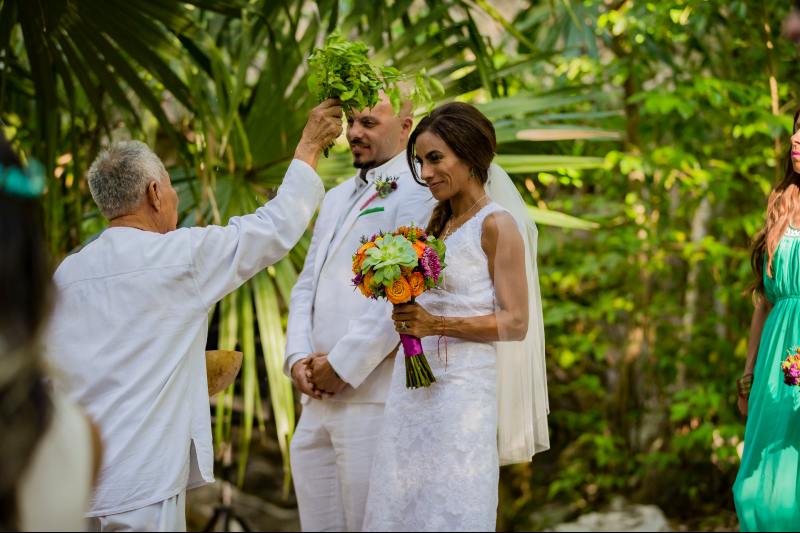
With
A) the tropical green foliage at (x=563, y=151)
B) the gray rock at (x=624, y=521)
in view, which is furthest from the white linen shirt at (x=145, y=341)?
the gray rock at (x=624, y=521)

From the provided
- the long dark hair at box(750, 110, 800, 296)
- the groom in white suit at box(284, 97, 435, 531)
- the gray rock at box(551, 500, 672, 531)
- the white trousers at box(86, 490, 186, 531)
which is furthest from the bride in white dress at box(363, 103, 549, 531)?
the gray rock at box(551, 500, 672, 531)

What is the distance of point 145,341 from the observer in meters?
2.76

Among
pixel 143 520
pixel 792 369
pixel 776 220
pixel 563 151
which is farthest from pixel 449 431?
pixel 563 151

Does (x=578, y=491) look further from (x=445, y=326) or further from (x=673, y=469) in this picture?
(x=445, y=326)

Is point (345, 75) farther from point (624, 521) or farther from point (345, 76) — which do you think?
point (624, 521)

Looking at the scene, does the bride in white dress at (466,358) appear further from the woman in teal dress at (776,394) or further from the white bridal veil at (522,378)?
the woman in teal dress at (776,394)

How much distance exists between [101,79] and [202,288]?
192 cm

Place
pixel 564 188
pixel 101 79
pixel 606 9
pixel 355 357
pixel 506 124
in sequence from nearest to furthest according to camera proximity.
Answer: pixel 355 357
pixel 101 79
pixel 506 124
pixel 606 9
pixel 564 188

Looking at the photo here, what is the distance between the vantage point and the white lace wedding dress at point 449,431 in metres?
2.99

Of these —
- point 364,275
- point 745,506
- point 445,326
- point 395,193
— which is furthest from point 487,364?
point 745,506

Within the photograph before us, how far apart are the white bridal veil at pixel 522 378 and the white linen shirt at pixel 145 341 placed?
0.82m

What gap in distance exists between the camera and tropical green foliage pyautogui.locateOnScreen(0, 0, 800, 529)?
15.1ft

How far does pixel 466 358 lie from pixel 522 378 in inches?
9.4

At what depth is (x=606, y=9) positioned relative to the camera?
22.6 ft
